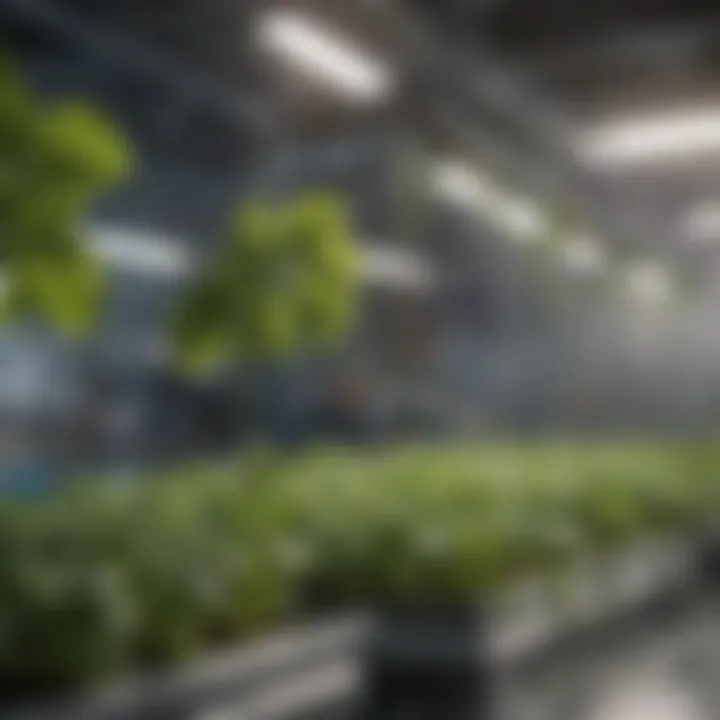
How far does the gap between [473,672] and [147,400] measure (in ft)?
2.58

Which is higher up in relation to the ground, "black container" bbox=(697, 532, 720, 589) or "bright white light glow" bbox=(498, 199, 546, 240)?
"bright white light glow" bbox=(498, 199, 546, 240)

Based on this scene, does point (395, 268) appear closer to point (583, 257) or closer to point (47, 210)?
point (583, 257)

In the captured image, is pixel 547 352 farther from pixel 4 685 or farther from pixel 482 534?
pixel 4 685

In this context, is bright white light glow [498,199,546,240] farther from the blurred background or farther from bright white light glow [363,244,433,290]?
bright white light glow [363,244,433,290]

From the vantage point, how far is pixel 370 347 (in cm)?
231

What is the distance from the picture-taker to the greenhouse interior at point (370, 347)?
Answer: 203 cm

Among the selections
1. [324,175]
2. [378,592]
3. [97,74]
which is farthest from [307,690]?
[97,74]

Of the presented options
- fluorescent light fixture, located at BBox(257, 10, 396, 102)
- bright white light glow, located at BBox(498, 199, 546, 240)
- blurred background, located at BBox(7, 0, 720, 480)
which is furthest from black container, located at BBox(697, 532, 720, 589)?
fluorescent light fixture, located at BBox(257, 10, 396, 102)

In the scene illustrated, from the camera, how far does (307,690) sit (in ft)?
6.92

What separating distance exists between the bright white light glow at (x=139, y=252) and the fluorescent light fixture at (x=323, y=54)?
40 centimetres

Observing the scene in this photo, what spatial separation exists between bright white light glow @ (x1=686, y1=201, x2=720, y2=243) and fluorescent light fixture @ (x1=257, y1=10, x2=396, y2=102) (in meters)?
0.59

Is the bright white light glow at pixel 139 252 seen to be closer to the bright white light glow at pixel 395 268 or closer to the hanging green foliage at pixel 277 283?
the hanging green foliage at pixel 277 283

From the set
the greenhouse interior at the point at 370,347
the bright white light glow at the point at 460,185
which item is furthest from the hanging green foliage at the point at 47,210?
the bright white light glow at the point at 460,185

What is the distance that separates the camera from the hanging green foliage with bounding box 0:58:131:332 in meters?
2.01
